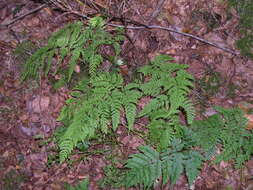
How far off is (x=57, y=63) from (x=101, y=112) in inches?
49.9

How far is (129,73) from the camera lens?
409 centimetres

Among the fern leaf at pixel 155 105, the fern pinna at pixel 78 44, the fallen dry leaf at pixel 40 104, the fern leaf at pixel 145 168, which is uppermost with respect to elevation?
the fern pinna at pixel 78 44

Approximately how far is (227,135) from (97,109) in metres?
1.55

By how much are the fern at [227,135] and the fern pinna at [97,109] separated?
2.85ft

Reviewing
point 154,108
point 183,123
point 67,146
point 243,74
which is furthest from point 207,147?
point 67,146

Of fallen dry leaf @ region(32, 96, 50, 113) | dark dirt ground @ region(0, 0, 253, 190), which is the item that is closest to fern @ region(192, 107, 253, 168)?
dark dirt ground @ region(0, 0, 253, 190)

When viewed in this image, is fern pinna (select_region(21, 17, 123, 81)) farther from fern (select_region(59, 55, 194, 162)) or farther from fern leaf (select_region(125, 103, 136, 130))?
fern leaf (select_region(125, 103, 136, 130))

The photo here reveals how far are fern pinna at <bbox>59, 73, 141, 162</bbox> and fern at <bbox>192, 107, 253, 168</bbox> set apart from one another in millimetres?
870

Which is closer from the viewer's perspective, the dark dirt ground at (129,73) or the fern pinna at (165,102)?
the fern pinna at (165,102)

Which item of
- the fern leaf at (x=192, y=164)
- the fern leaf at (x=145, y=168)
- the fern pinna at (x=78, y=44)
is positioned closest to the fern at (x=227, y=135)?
the fern leaf at (x=192, y=164)

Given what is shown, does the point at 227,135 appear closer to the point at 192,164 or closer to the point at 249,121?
the point at 249,121

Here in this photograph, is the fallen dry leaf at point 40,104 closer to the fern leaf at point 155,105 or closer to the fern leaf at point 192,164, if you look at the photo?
the fern leaf at point 155,105

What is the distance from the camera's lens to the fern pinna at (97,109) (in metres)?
3.28

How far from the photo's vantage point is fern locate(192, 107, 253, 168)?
337 cm
